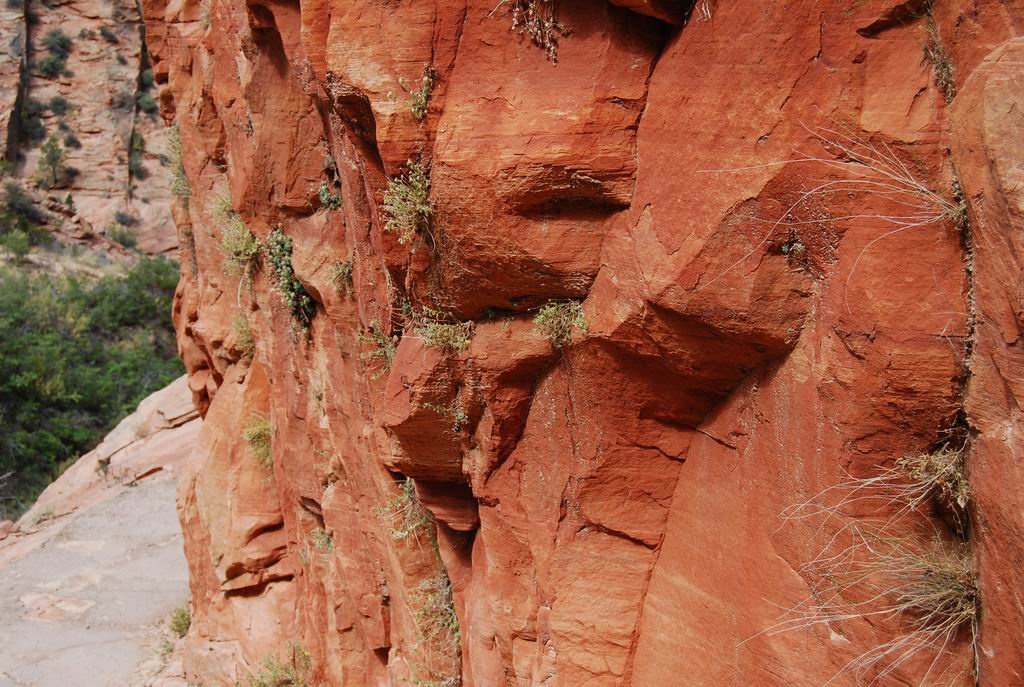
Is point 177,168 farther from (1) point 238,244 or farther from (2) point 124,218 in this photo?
(2) point 124,218

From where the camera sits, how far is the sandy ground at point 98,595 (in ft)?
36.6

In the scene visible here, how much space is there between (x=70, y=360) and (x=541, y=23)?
991 inches

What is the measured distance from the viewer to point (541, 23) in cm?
411

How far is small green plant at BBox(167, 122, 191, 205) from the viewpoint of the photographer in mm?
11539

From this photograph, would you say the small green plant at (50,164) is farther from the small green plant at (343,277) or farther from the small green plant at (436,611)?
the small green plant at (436,611)

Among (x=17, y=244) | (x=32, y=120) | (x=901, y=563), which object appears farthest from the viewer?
(x=32, y=120)

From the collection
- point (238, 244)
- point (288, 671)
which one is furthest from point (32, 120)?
point (288, 671)

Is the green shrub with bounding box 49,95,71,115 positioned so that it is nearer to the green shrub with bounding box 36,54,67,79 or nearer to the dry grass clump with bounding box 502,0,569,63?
the green shrub with bounding box 36,54,67,79

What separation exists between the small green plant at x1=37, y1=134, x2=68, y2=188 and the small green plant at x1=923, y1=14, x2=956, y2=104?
3572 cm

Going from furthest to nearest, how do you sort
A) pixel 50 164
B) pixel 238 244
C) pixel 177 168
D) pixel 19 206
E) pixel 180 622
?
pixel 50 164, pixel 19 206, pixel 177 168, pixel 180 622, pixel 238 244

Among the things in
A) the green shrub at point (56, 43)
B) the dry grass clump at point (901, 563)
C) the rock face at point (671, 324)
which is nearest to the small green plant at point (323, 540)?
the rock face at point (671, 324)

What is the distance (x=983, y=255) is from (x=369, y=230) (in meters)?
3.98

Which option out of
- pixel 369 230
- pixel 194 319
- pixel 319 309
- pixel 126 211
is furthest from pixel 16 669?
pixel 126 211

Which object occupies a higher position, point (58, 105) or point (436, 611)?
point (436, 611)
